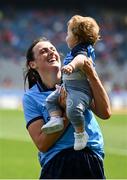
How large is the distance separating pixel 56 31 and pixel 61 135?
35.3 metres

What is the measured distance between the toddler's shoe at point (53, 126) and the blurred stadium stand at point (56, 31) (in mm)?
29372

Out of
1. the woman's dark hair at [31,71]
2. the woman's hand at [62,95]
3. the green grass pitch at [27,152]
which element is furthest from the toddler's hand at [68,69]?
the green grass pitch at [27,152]

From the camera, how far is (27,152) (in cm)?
1380

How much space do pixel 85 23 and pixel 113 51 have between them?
34.9 meters

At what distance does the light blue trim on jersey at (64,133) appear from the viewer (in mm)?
4289

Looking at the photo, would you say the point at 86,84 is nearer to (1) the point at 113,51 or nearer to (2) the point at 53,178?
(2) the point at 53,178

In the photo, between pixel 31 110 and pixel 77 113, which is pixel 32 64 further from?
pixel 77 113

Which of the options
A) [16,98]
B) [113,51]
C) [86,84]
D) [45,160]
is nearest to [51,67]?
[86,84]

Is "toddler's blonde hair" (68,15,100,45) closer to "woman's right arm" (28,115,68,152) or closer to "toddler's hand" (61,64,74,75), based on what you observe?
"toddler's hand" (61,64,74,75)

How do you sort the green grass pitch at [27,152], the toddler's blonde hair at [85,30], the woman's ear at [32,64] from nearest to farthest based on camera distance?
the toddler's blonde hair at [85,30]
the woman's ear at [32,64]
the green grass pitch at [27,152]

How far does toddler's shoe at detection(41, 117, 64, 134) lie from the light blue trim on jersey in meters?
0.08

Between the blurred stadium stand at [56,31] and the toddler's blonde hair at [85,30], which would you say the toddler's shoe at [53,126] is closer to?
the toddler's blonde hair at [85,30]

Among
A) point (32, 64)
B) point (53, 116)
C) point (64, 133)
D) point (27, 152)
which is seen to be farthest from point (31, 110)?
point (27, 152)

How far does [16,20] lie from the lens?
3959cm
